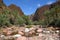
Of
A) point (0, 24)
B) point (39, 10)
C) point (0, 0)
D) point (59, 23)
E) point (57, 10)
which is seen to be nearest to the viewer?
point (59, 23)

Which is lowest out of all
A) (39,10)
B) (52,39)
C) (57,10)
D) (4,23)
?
(52,39)

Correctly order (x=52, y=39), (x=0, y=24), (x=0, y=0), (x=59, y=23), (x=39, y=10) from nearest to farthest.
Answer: (x=52, y=39), (x=59, y=23), (x=0, y=24), (x=0, y=0), (x=39, y=10)

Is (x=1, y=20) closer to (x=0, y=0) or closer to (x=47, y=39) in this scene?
(x=47, y=39)

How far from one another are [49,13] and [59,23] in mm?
9581

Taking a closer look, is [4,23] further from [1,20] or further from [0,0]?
[0,0]

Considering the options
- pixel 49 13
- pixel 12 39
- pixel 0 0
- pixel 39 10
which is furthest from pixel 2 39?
pixel 39 10

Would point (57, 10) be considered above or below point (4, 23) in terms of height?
above

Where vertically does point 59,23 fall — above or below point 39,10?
below

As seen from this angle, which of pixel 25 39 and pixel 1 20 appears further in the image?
pixel 1 20

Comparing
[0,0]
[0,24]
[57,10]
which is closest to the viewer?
[0,24]

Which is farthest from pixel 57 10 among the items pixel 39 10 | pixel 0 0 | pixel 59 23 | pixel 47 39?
pixel 39 10

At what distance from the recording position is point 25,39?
6.48m

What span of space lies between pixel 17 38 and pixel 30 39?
560mm

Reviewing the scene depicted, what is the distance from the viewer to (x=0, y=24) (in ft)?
45.1
